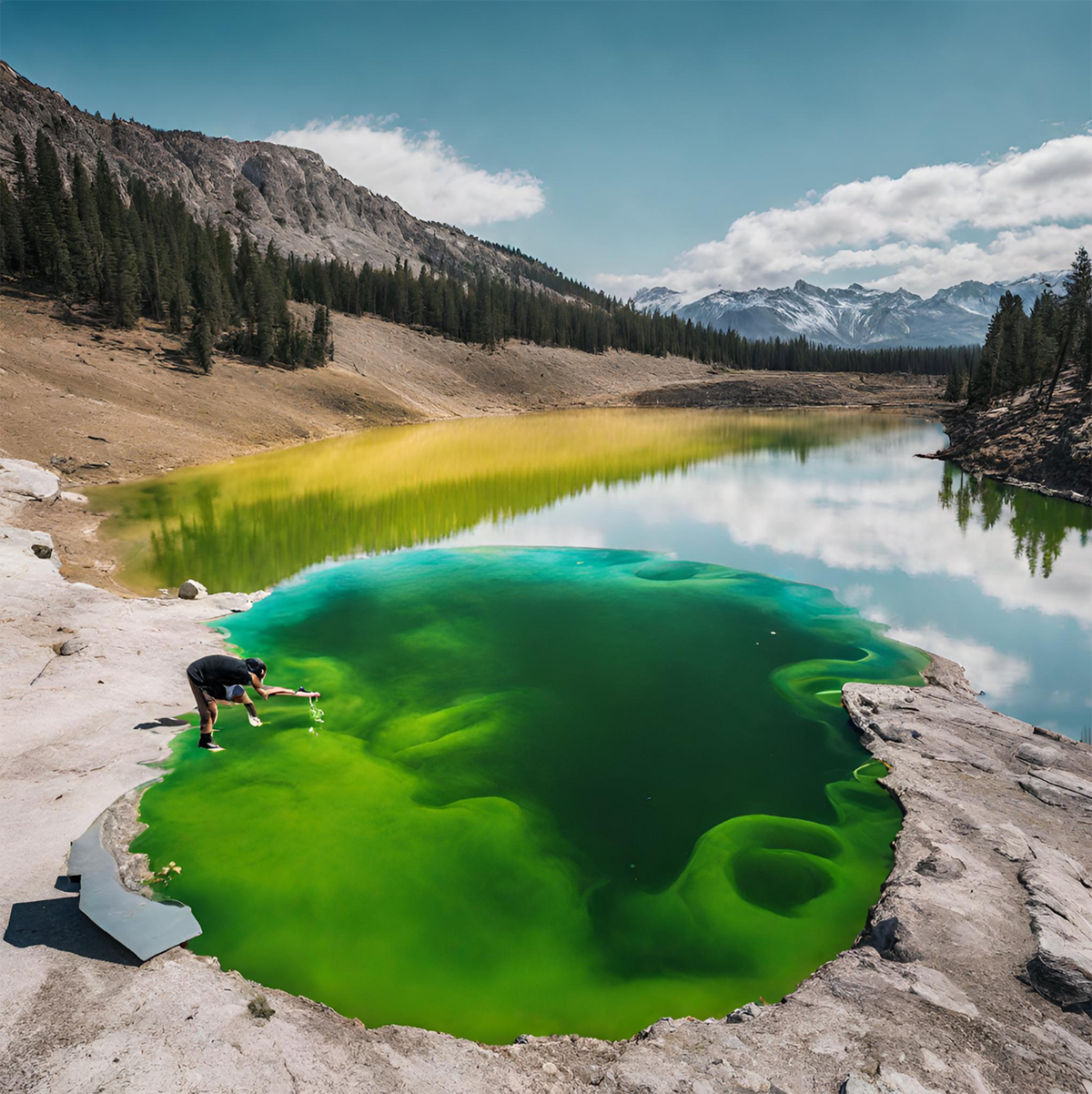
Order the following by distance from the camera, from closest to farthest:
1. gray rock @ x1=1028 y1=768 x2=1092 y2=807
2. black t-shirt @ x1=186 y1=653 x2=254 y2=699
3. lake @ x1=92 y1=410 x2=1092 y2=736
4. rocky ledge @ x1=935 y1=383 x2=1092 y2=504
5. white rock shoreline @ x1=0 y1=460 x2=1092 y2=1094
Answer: white rock shoreline @ x1=0 y1=460 x2=1092 y2=1094 < gray rock @ x1=1028 y1=768 x2=1092 y2=807 < black t-shirt @ x1=186 y1=653 x2=254 y2=699 < lake @ x1=92 y1=410 x2=1092 y2=736 < rocky ledge @ x1=935 y1=383 x2=1092 y2=504

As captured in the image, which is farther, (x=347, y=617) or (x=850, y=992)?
(x=347, y=617)

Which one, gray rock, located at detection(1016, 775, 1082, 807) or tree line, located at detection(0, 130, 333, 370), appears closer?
gray rock, located at detection(1016, 775, 1082, 807)

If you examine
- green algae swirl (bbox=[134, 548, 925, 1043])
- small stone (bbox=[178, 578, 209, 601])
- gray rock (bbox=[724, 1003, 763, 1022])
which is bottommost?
green algae swirl (bbox=[134, 548, 925, 1043])

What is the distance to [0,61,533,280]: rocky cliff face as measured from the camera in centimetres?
12075

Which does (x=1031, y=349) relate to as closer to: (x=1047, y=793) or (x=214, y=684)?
(x=1047, y=793)

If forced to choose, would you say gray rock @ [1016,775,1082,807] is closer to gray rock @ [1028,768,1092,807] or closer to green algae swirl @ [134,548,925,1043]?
gray rock @ [1028,768,1092,807]

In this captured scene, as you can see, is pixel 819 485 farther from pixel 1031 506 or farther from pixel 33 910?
pixel 33 910

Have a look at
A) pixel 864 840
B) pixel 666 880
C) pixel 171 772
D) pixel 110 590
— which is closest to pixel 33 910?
pixel 171 772

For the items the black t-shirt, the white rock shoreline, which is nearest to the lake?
the white rock shoreline

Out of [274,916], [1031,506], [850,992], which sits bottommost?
[274,916]

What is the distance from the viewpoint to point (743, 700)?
13109mm

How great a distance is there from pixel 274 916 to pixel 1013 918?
8250mm

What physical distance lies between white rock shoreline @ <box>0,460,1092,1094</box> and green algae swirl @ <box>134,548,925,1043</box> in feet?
2.02

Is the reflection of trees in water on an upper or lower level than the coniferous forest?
lower
